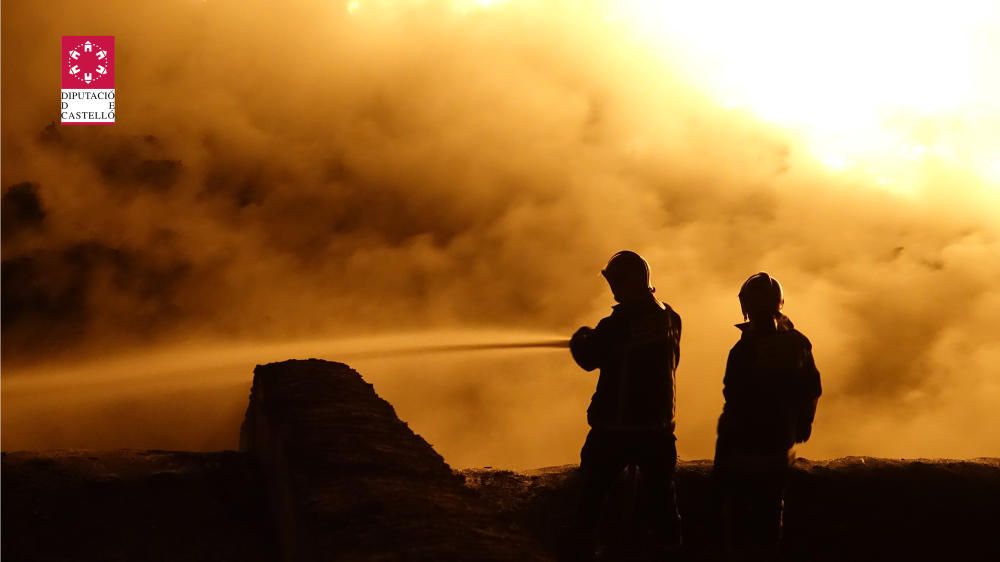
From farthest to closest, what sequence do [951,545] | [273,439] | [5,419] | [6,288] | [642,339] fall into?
[6,288] < [5,419] < [951,545] < [273,439] < [642,339]

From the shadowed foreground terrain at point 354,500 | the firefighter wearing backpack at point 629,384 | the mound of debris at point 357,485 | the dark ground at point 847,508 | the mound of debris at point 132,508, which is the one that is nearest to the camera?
the mound of debris at point 357,485

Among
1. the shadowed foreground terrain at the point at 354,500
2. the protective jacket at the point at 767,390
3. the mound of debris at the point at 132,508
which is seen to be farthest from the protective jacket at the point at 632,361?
the mound of debris at the point at 132,508

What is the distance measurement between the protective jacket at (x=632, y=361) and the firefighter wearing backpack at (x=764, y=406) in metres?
0.37

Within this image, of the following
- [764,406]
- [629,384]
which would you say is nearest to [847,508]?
[764,406]

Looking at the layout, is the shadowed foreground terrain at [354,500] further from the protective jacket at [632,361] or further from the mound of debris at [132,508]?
the protective jacket at [632,361]

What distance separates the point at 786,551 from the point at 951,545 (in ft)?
4.51

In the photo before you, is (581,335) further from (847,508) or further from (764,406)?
(847,508)

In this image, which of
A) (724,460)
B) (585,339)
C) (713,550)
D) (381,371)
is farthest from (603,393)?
(381,371)

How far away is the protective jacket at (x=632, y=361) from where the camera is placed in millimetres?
4516

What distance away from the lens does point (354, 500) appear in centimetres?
373

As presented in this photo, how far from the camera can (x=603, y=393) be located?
15.0 ft

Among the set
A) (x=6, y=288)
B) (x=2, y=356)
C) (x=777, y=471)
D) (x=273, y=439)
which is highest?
(x=6, y=288)

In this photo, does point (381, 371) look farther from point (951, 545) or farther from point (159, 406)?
point (951, 545)

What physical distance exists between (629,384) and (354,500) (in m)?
1.52
